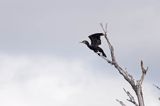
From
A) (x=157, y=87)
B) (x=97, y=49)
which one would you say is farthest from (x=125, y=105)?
(x=97, y=49)

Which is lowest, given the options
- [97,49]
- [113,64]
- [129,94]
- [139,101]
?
[139,101]

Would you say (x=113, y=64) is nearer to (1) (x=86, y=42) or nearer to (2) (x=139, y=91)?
(2) (x=139, y=91)

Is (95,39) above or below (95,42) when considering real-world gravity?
above

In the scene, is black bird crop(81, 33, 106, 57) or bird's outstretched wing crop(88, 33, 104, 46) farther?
bird's outstretched wing crop(88, 33, 104, 46)

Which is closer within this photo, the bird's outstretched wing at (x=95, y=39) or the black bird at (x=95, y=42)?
the black bird at (x=95, y=42)

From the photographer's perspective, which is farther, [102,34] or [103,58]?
[102,34]

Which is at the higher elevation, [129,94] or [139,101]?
[129,94]

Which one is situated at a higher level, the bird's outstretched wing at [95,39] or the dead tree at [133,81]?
the bird's outstretched wing at [95,39]

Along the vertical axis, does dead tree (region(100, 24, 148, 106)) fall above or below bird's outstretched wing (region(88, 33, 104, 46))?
below

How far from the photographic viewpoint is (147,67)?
16547 mm

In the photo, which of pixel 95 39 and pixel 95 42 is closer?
pixel 95 42

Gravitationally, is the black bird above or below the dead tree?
above

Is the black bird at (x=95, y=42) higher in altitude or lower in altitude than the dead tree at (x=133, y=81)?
higher

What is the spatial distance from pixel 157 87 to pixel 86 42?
434 centimetres
